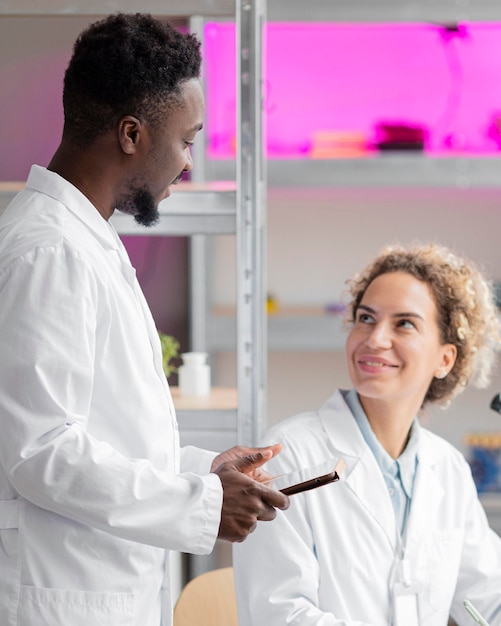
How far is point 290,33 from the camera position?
3273 mm

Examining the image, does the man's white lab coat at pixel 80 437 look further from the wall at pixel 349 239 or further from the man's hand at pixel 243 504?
the wall at pixel 349 239

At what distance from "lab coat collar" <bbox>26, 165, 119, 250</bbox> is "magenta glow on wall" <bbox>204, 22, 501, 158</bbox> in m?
2.16

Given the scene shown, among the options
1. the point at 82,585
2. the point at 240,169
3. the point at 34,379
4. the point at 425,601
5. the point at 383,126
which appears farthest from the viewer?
the point at 383,126

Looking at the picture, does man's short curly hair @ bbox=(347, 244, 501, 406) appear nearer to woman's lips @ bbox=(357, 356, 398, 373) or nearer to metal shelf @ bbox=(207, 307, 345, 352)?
woman's lips @ bbox=(357, 356, 398, 373)

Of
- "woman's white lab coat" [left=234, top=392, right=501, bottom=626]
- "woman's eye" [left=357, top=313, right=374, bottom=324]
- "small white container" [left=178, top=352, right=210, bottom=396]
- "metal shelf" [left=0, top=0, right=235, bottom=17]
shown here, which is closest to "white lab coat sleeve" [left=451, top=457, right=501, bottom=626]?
"woman's white lab coat" [left=234, top=392, right=501, bottom=626]

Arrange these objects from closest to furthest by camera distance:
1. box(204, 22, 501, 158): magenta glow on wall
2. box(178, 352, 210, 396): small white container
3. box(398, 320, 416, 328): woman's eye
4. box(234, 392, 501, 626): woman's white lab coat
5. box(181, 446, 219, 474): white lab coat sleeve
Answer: box(181, 446, 219, 474): white lab coat sleeve → box(234, 392, 501, 626): woman's white lab coat → box(398, 320, 416, 328): woman's eye → box(178, 352, 210, 396): small white container → box(204, 22, 501, 158): magenta glow on wall

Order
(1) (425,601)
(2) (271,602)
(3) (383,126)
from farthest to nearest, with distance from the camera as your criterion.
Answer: (3) (383,126)
(1) (425,601)
(2) (271,602)

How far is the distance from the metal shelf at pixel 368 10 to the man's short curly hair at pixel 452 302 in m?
1.33

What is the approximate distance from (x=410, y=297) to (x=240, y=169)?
48 cm

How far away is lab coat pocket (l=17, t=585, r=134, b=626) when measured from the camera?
1059 mm

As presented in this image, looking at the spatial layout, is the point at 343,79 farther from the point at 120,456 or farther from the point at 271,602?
the point at 120,456

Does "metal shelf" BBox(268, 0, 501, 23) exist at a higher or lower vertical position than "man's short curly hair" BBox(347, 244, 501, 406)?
higher

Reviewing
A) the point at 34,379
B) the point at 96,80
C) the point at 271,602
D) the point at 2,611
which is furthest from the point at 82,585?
the point at 96,80

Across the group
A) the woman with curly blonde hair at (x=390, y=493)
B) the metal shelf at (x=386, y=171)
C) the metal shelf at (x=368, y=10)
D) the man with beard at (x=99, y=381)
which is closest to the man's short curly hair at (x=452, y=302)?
the woman with curly blonde hair at (x=390, y=493)
